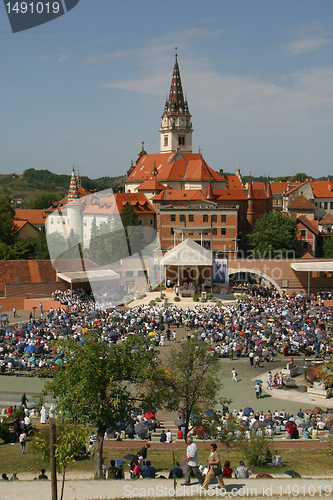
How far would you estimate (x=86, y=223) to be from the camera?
243 feet

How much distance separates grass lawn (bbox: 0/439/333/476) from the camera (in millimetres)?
13078

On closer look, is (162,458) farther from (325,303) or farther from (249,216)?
(249,216)

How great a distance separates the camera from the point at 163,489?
33.6 ft

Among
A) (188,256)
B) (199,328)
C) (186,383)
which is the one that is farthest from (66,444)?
(188,256)

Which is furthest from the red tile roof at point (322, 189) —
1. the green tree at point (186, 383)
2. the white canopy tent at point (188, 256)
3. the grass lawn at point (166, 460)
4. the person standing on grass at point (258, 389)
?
Result: the grass lawn at point (166, 460)

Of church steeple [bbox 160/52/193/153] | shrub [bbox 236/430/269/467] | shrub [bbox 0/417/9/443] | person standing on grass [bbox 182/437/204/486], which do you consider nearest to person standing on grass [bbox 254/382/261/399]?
shrub [bbox 236/430/269/467]

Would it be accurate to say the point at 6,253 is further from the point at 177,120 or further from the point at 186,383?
the point at 177,120

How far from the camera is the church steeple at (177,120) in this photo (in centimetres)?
9450

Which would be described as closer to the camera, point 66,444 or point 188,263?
point 66,444

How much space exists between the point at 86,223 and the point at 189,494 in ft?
216

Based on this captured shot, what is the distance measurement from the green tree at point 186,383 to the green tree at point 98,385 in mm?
797

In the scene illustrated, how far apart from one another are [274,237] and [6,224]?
30493 mm

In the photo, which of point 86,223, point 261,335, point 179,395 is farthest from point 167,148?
point 179,395

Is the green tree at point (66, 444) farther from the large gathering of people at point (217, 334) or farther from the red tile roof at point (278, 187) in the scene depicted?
the red tile roof at point (278, 187)
